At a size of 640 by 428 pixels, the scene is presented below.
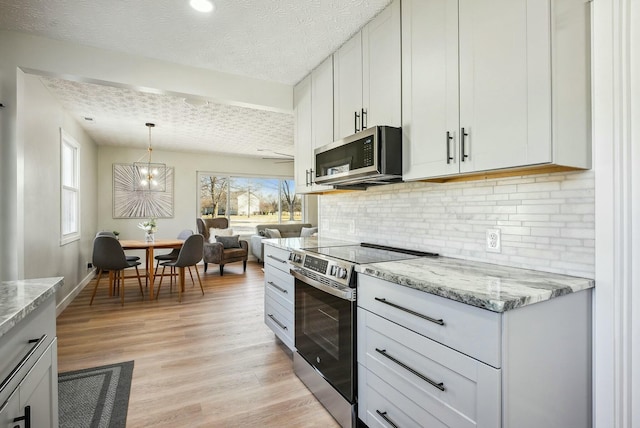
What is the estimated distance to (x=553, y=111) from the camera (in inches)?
45.4

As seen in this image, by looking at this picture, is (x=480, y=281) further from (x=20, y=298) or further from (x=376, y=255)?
(x=20, y=298)

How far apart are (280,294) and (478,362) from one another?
1744mm

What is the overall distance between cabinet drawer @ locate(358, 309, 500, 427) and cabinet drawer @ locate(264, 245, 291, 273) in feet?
3.23

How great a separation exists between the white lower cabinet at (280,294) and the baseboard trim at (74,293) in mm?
2562

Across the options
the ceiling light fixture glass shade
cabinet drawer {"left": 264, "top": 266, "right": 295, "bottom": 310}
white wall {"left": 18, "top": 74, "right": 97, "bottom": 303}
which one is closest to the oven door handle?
cabinet drawer {"left": 264, "top": 266, "right": 295, "bottom": 310}

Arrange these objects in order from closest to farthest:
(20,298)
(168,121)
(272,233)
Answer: (20,298), (168,121), (272,233)

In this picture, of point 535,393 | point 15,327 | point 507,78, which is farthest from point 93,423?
point 507,78

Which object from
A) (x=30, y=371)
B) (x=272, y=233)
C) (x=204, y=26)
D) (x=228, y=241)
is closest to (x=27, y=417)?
(x=30, y=371)

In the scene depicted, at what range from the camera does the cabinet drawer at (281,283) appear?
235 centimetres

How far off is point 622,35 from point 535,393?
4.39 ft

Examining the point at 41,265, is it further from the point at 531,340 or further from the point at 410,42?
the point at 531,340

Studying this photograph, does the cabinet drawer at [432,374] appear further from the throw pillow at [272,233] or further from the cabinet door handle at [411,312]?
the throw pillow at [272,233]

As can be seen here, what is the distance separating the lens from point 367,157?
188 cm

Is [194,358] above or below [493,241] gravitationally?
below
